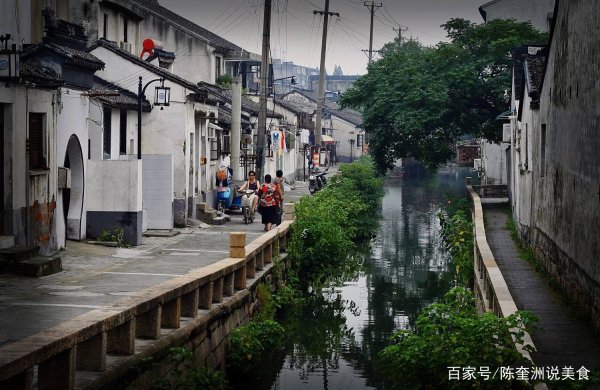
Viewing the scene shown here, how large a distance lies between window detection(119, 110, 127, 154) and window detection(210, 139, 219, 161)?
703 centimetres

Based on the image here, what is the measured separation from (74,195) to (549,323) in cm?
1293

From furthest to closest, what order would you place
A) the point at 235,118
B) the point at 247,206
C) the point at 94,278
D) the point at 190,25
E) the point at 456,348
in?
the point at 190,25, the point at 235,118, the point at 247,206, the point at 94,278, the point at 456,348

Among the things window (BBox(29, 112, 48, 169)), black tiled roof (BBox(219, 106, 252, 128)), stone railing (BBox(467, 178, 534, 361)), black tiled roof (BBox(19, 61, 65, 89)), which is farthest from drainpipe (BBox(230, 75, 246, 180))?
black tiled roof (BBox(19, 61, 65, 89))

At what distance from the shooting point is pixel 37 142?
20.2 metres

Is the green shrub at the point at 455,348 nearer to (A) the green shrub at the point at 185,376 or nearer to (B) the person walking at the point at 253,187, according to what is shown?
(A) the green shrub at the point at 185,376

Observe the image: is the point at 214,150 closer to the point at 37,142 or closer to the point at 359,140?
the point at 37,142

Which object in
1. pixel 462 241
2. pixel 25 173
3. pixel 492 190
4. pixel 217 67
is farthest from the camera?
pixel 217 67

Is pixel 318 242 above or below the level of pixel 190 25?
below

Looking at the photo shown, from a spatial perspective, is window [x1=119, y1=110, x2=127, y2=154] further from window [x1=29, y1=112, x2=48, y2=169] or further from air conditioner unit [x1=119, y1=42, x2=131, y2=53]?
window [x1=29, y1=112, x2=48, y2=169]

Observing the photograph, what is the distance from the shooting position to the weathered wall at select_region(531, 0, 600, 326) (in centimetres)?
1519

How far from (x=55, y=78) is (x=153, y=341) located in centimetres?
881

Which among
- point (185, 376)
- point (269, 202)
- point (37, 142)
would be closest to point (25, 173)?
point (37, 142)

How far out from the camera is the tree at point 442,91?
38906 millimetres

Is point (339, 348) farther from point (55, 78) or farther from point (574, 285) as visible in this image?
point (55, 78)
